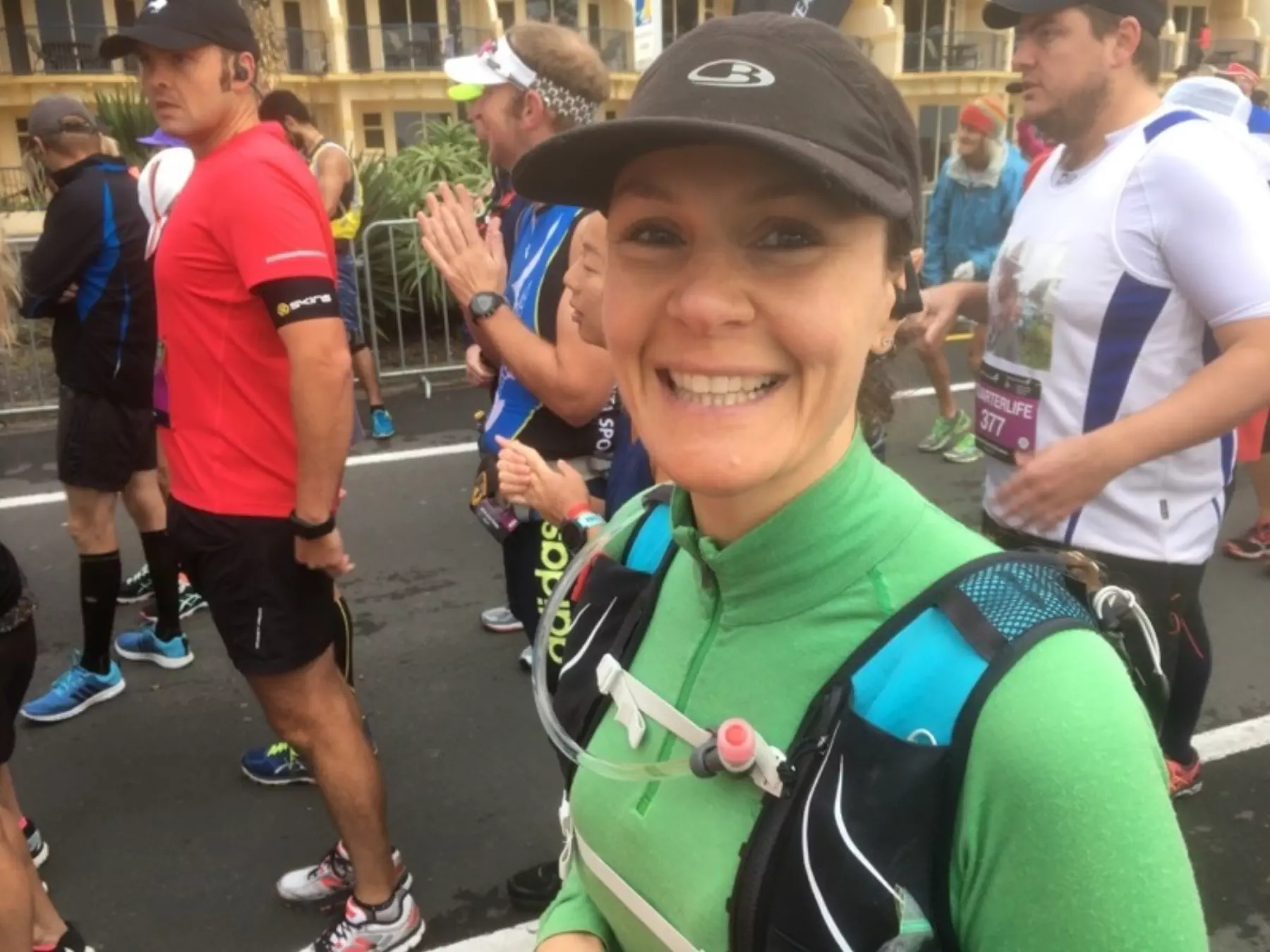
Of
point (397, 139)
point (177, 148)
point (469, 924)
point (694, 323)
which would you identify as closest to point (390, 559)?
point (177, 148)

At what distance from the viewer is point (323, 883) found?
3.13m

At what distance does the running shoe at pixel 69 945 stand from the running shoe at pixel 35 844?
0.51m

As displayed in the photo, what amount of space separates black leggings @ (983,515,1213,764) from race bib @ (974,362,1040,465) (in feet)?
0.65

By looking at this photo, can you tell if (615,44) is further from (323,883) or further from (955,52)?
(323,883)

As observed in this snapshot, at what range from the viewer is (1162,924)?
3.09 ft

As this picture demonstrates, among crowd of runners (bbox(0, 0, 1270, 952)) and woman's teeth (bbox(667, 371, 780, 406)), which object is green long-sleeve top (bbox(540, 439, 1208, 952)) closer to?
crowd of runners (bbox(0, 0, 1270, 952))

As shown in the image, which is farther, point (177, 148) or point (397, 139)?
point (397, 139)

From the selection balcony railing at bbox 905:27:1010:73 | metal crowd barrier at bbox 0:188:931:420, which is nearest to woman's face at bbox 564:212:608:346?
metal crowd barrier at bbox 0:188:931:420

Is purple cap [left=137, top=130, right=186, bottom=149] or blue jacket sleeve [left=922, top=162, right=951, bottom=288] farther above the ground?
purple cap [left=137, top=130, right=186, bottom=149]

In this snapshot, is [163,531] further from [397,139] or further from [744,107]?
[397,139]

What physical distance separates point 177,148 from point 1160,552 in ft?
11.3

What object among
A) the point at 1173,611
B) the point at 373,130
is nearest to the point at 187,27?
the point at 1173,611

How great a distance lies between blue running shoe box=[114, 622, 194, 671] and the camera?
175 inches

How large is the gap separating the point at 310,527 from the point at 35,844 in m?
1.54
